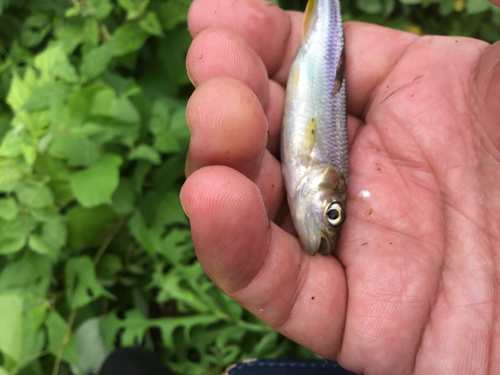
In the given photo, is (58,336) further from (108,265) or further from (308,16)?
(308,16)

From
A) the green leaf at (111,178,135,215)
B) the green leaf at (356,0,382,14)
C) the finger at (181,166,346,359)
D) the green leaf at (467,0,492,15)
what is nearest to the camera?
the finger at (181,166,346,359)

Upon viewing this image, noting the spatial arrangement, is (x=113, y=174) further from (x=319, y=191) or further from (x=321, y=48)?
(x=321, y=48)

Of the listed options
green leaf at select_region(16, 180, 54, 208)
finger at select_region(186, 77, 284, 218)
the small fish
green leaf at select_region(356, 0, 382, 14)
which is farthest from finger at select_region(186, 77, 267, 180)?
green leaf at select_region(356, 0, 382, 14)

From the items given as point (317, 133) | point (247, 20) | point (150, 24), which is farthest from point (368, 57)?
point (150, 24)

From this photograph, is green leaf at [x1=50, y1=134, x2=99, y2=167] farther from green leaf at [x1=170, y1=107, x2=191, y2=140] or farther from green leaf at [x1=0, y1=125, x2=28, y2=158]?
green leaf at [x1=170, y1=107, x2=191, y2=140]

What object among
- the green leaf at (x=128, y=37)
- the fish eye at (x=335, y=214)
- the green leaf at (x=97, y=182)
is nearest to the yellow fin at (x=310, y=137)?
the fish eye at (x=335, y=214)

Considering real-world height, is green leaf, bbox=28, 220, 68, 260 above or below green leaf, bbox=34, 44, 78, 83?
below

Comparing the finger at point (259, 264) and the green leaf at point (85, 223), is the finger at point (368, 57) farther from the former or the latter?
the green leaf at point (85, 223)
